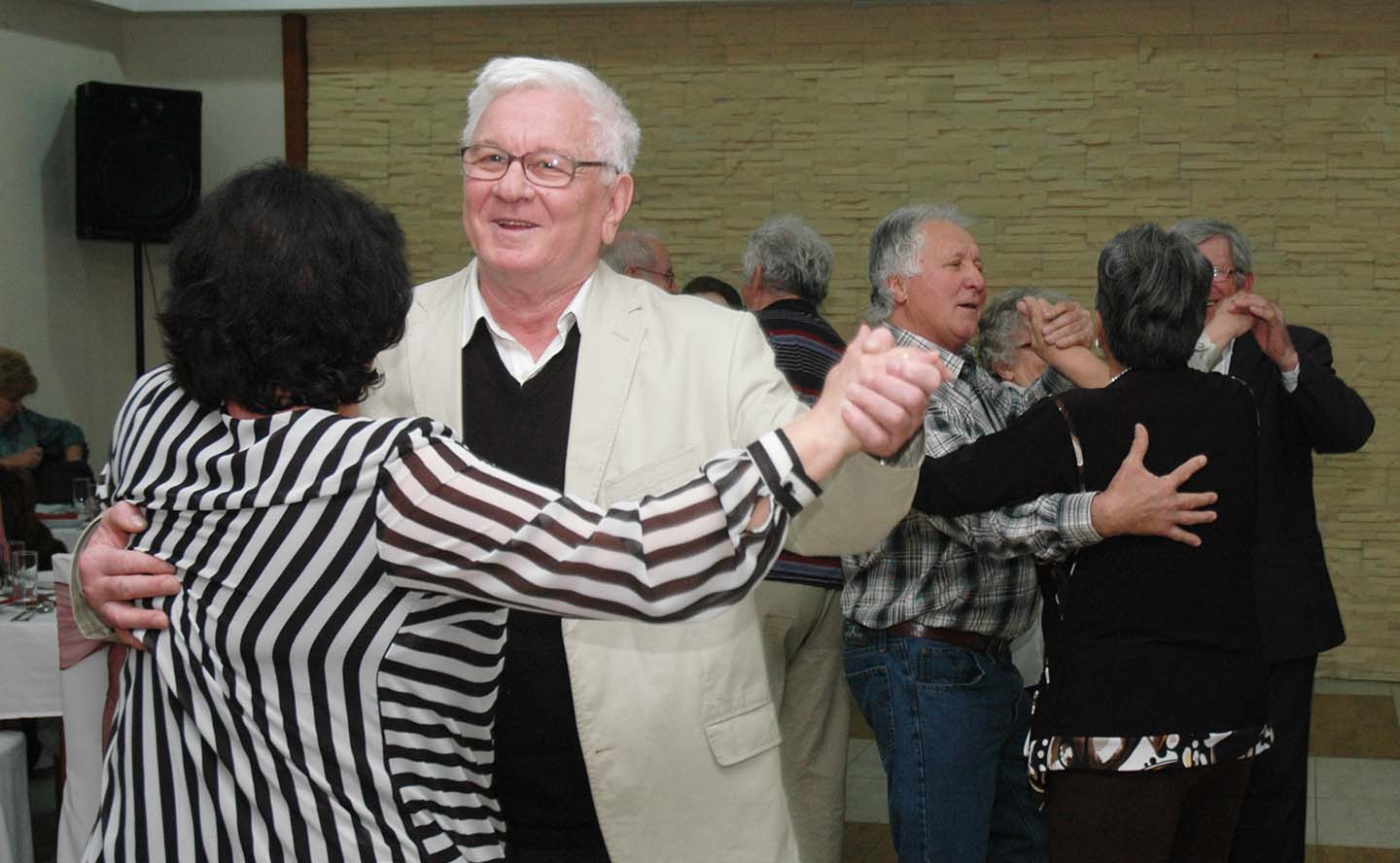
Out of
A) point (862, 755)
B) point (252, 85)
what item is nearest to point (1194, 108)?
point (862, 755)

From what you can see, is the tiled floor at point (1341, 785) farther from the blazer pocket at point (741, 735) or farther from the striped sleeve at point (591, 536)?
the striped sleeve at point (591, 536)

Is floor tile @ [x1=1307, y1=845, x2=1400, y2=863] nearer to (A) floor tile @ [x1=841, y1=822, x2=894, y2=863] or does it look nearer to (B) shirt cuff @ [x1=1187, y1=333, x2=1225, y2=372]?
(A) floor tile @ [x1=841, y1=822, x2=894, y2=863]

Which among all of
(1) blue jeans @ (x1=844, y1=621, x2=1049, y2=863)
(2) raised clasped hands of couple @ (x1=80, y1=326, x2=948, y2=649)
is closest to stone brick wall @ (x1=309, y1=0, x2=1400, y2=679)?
(1) blue jeans @ (x1=844, y1=621, x2=1049, y2=863)

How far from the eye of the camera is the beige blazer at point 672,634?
1.76 m

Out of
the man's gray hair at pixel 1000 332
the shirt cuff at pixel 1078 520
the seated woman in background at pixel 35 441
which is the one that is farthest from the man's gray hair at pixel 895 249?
the seated woman in background at pixel 35 441

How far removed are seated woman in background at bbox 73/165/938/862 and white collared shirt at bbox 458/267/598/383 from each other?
561 mm

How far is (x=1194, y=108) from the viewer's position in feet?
21.6

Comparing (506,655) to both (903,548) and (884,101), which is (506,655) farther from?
(884,101)

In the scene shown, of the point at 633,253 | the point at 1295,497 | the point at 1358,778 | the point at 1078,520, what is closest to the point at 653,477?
the point at 1078,520

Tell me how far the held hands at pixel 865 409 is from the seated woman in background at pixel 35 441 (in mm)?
5073

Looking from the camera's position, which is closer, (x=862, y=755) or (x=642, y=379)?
(x=642, y=379)

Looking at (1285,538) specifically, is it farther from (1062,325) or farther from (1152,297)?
(1152,297)

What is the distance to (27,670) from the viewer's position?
3436 millimetres

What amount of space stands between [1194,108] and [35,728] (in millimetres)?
5406
